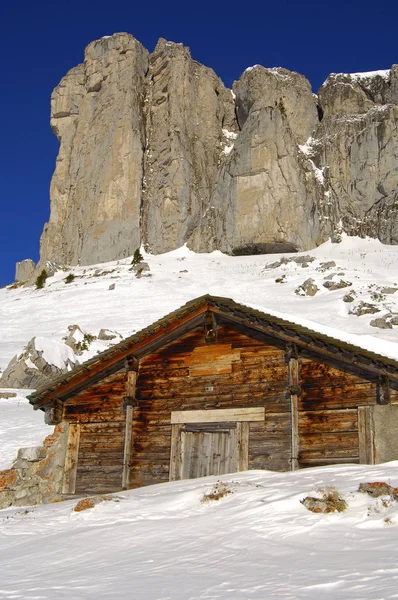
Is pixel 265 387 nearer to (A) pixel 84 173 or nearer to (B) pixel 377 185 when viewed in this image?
(B) pixel 377 185

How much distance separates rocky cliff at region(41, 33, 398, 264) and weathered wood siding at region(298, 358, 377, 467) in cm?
7560

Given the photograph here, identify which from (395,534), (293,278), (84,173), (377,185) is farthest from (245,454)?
(84,173)

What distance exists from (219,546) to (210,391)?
709cm

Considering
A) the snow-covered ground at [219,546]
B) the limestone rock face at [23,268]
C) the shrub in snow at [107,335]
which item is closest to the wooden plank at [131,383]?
the snow-covered ground at [219,546]

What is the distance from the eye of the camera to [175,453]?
15117mm

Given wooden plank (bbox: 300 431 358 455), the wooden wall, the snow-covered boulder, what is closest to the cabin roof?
the wooden wall

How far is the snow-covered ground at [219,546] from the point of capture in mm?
6328

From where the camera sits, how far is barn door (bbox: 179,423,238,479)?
14.7 meters

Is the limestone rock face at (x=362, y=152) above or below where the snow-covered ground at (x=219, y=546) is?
above

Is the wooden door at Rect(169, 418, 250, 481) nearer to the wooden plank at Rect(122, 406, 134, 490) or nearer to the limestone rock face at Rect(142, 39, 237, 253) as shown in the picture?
the wooden plank at Rect(122, 406, 134, 490)

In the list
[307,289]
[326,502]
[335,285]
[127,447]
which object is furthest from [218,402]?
[335,285]

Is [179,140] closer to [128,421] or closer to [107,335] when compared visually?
[107,335]

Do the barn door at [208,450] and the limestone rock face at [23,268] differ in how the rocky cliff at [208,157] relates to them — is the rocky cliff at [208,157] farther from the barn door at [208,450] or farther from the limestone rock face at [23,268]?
the barn door at [208,450]

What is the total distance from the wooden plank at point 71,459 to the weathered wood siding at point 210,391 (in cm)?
172
